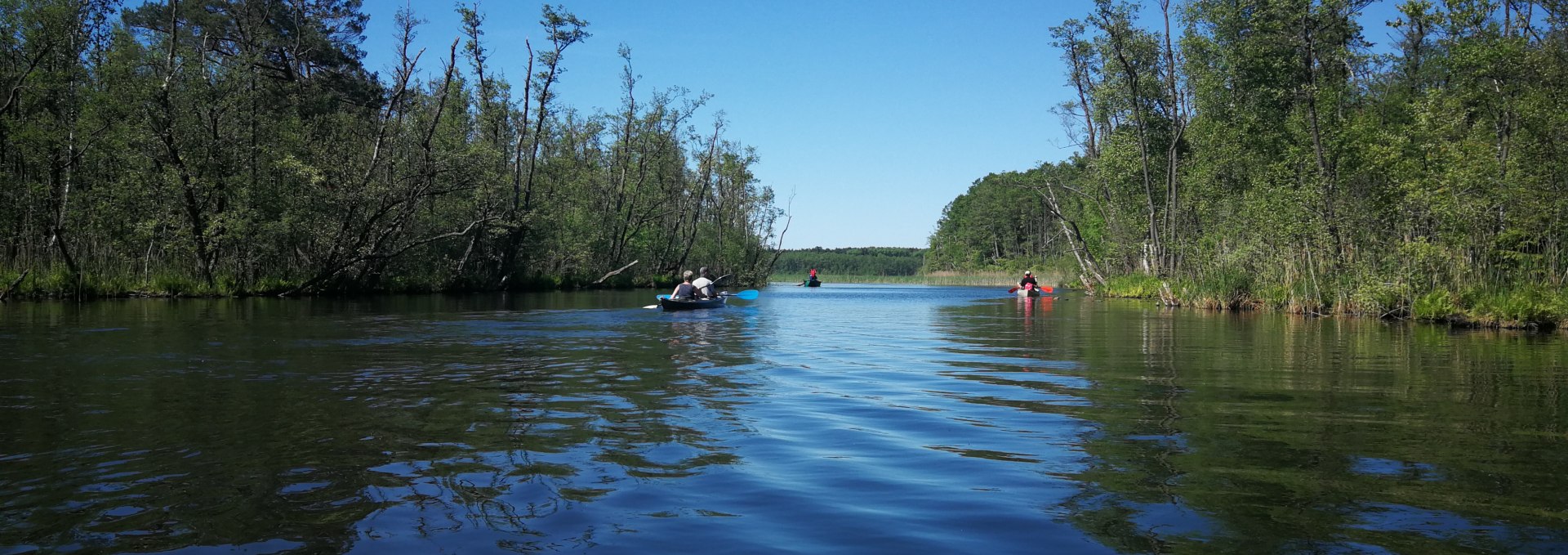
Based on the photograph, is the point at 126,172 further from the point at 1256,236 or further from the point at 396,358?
the point at 1256,236

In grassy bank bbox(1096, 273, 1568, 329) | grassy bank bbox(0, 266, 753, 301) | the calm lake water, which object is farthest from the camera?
grassy bank bbox(0, 266, 753, 301)

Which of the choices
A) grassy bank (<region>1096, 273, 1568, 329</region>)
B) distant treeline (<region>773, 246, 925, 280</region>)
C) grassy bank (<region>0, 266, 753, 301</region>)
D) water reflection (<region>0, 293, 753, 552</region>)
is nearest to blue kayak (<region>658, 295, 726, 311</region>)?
water reflection (<region>0, 293, 753, 552</region>)

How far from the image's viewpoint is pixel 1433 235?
20.9m

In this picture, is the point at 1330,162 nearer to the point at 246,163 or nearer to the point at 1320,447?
the point at 1320,447

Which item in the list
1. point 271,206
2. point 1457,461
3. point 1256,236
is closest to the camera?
point 1457,461

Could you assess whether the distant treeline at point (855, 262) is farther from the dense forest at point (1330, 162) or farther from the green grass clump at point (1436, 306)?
the green grass clump at point (1436, 306)

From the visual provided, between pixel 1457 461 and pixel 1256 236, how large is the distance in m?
23.1

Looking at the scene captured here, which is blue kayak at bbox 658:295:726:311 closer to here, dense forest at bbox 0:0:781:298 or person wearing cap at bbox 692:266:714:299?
person wearing cap at bbox 692:266:714:299

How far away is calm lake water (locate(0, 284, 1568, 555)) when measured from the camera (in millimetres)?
4648

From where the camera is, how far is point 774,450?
6.79 metres

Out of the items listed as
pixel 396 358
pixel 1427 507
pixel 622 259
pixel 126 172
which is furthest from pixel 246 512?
pixel 622 259

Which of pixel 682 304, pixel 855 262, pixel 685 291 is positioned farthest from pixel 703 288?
pixel 855 262

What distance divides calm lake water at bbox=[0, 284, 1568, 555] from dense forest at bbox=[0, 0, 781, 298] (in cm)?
1670

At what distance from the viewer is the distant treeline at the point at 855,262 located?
508 feet
